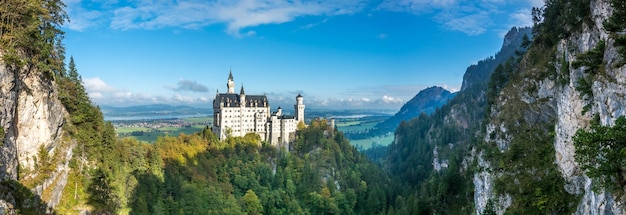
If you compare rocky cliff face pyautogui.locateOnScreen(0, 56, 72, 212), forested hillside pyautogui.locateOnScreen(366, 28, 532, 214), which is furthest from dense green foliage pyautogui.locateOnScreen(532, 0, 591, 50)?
rocky cliff face pyautogui.locateOnScreen(0, 56, 72, 212)

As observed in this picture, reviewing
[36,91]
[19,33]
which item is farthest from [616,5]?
[36,91]

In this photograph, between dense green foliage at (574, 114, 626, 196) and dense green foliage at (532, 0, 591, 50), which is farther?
dense green foliage at (532, 0, 591, 50)

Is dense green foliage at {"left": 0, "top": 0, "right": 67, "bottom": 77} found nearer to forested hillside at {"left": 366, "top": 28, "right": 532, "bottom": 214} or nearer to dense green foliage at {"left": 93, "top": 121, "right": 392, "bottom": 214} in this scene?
dense green foliage at {"left": 93, "top": 121, "right": 392, "bottom": 214}

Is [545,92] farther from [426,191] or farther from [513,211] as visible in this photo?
[426,191]

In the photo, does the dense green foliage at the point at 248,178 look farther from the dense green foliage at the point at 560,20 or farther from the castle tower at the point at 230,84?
the dense green foliage at the point at 560,20

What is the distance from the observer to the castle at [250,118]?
307ft

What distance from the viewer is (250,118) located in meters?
97.6

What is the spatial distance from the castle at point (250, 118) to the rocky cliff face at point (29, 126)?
1949 inches

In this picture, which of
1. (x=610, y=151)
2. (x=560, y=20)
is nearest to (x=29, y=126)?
(x=610, y=151)

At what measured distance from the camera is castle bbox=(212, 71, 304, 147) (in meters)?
93.4

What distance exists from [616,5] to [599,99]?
5.47 meters

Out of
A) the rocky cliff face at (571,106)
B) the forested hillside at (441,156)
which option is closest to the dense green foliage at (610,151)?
the rocky cliff face at (571,106)

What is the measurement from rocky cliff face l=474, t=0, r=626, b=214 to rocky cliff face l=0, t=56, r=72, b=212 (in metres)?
42.5

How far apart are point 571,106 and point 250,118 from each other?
7791 centimetres
